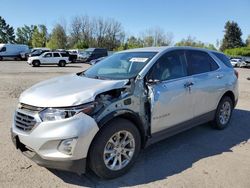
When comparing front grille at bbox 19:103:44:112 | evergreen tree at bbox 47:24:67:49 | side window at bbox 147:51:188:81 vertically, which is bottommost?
front grille at bbox 19:103:44:112

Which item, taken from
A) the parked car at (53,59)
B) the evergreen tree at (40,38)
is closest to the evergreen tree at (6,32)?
the evergreen tree at (40,38)

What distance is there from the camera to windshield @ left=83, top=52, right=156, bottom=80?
14.9 ft

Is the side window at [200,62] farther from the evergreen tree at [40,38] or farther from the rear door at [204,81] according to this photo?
the evergreen tree at [40,38]

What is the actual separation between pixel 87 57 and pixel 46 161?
36602 millimetres

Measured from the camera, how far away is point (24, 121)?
3783 millimetres

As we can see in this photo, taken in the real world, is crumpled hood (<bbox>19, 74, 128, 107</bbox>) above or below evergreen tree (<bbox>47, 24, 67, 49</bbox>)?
below

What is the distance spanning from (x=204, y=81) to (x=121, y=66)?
5.34 ft

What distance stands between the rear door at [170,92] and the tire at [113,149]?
0.44 meters

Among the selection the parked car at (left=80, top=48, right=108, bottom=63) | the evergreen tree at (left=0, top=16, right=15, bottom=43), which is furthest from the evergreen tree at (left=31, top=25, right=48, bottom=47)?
the parked car at (left=80, top=48, right=108, bottom=63)

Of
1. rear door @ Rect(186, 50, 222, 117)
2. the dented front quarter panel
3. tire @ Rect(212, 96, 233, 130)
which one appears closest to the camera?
the dented front quarter panel

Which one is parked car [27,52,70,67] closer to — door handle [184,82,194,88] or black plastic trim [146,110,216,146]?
black plastic trim [146,110,216,146]

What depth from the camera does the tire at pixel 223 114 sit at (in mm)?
6059

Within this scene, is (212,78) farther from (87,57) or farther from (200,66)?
(87,57)

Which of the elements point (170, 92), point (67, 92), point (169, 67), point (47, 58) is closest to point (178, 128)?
point (170, 92)
